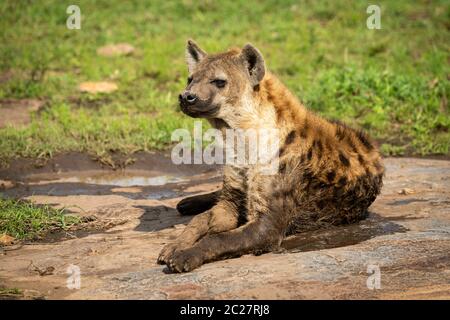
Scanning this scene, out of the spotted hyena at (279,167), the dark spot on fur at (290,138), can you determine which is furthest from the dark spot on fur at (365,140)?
the dark spot on fur at (290,138)

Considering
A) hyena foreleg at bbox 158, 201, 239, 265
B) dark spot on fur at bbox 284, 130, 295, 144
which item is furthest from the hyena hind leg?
dark spot on fur at bbox 284, 130, 295, 144

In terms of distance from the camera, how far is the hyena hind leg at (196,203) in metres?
5.41

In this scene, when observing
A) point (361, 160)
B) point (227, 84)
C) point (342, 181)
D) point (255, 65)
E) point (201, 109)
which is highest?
point (255, 65)

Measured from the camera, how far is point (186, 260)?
13.6ft

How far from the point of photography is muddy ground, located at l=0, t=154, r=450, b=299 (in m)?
3.86

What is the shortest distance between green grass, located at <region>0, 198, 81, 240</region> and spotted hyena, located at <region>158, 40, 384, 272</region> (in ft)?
3.22

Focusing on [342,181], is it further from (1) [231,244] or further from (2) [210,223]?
(1) [231,244]

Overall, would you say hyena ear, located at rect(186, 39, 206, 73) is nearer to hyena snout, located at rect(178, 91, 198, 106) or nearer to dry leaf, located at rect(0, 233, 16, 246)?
hyena snout, located at rect(178, 91, 198, 106)

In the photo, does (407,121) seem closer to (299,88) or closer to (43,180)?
(299,88)

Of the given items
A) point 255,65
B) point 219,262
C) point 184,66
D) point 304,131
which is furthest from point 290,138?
point 184,66

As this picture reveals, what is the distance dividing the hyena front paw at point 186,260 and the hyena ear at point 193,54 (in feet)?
4.25

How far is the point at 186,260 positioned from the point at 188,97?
0.98 meters

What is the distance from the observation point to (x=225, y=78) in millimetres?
4762

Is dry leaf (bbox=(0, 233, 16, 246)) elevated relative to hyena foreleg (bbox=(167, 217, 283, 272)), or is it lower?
lower
